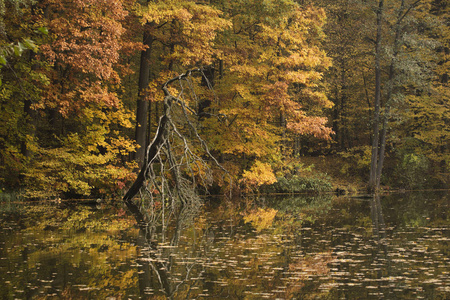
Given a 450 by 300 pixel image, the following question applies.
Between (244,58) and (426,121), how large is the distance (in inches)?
551

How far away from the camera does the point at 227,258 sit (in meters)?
8.84

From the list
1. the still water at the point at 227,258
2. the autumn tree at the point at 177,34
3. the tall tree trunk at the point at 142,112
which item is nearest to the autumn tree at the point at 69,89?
the tall tree trunk at the point at 142,112

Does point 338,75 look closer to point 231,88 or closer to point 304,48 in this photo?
point 304,48

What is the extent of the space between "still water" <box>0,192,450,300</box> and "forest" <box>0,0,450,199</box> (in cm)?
308

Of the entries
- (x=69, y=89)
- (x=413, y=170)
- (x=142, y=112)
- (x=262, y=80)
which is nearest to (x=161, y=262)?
(x=69, y=89)

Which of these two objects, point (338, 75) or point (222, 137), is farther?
point (338, 75)

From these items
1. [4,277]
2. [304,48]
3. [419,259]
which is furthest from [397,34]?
[4,277]

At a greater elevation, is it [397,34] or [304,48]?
[397,34]

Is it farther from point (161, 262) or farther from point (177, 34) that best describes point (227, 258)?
point (177, 34)

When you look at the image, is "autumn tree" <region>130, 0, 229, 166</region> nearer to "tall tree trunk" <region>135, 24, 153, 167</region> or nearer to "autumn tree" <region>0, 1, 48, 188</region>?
"tall tree trunk" <region>135, 24, 153, 167</region>

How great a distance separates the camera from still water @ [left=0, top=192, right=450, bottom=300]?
6.62 m

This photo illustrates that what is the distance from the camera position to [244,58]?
2381 cm

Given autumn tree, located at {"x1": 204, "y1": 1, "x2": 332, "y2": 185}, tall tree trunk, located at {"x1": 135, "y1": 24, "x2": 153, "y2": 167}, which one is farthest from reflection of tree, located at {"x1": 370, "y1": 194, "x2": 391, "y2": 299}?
tall tree trunk, located at {"x1": 135, "y1": 24, "x2": 153, "y2": 167}

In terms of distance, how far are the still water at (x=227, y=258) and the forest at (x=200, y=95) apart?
10.1 feet
